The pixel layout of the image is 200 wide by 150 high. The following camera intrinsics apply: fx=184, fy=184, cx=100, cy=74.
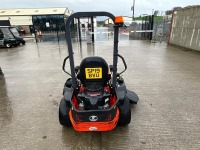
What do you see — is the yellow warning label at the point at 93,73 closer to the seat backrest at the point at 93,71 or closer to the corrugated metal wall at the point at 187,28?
the seat backrest at the point at 93,71

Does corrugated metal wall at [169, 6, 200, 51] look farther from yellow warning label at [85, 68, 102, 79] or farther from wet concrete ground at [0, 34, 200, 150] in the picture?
yellow warning label at [85, 68, 102, 79]

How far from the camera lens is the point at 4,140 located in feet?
9.85

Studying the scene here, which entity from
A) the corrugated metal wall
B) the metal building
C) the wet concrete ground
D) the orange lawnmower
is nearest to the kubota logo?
the orange lawnmower

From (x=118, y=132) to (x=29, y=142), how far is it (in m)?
1.47

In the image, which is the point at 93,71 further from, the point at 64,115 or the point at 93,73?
the point at 64,115

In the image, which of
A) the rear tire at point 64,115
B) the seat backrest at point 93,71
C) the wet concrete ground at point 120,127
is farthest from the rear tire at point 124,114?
the rear tire at point 64,115

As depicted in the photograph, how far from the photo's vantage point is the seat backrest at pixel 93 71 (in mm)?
2943

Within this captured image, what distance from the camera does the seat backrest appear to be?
9.66 ft

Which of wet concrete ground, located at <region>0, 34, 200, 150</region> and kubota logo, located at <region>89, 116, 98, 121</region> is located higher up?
kubota logo, located at <region>89, 116, 98, 121</region>

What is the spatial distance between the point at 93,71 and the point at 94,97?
0.42 metres

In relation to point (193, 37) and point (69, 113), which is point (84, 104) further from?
point (193, 37)


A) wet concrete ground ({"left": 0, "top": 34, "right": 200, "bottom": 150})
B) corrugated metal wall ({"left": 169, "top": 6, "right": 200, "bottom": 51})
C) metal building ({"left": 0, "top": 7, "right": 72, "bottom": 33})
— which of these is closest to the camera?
wet concrete ground ({"left": 0, "top": 34, "right": 200, "bottom": 150})

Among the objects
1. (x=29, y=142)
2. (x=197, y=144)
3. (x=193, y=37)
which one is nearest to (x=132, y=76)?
(x=197, y=144)

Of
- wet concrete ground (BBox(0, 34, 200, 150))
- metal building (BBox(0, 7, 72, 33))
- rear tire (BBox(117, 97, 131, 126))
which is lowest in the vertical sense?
wet concrete ground (BBox(0, 34, 200, 150))
